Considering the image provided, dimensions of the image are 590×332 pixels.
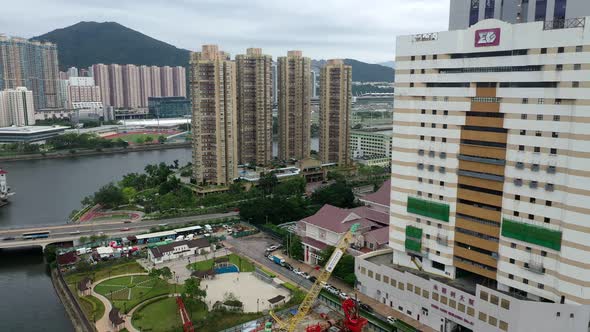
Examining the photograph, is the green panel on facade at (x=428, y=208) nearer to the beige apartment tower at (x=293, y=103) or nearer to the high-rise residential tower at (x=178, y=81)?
the beige apartment tower at (x=293, y=103)

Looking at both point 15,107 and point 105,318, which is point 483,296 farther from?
point 15,107

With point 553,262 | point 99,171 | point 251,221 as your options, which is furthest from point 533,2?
point 99,171

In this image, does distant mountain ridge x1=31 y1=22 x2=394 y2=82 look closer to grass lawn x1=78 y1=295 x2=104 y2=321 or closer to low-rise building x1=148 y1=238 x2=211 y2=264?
low-rise building x1=148 y1=238 x2=211 y2=264

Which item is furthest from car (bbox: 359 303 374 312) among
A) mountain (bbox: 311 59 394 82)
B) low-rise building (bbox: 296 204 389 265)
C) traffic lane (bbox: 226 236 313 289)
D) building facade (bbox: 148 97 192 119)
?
mountain (bbox: 311 59 394 82)

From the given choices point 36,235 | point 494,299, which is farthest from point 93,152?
point 494,299

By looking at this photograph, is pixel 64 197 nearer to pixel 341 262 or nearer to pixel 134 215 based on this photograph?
pixel 134 215
